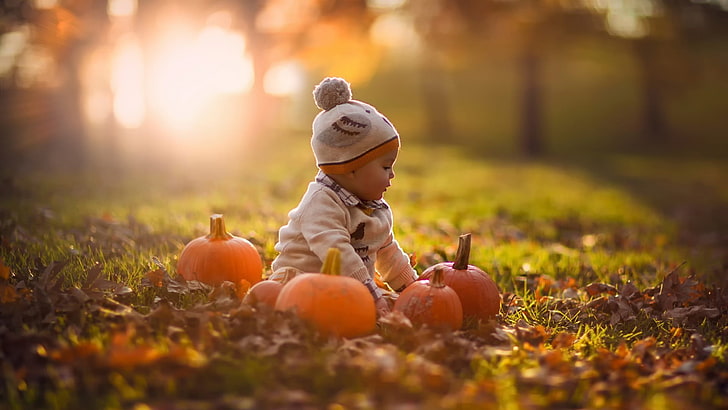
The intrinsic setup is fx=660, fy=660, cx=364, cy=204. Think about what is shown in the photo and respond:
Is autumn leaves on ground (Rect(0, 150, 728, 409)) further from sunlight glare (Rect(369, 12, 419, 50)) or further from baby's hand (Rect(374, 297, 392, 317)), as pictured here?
sunlight glare (Rect(369, 12, 419, 50))

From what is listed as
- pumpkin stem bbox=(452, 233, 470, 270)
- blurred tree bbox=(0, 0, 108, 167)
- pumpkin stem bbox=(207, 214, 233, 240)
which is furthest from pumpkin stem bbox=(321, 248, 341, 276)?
blurred tree bbox=(0, 0, 108, 167)

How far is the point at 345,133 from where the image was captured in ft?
12.4

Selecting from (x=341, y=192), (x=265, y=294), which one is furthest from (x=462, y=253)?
(x=265, y=294)

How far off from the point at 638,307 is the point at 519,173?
1350 centimetres

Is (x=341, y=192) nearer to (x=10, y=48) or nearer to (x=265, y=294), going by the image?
(x=265, y=294)

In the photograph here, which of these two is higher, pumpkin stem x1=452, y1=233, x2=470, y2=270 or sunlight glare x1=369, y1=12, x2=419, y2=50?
sunlight glare x1=369, y1=12, x2=419, y2=50

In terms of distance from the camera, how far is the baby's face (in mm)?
3879

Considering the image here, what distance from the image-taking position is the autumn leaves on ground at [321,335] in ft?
8.64

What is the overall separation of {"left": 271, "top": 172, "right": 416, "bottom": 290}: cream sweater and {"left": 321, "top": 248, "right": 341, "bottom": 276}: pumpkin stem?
12.7 inches

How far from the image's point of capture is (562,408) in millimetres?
2672

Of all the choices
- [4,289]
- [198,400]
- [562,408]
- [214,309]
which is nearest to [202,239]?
[214,309]

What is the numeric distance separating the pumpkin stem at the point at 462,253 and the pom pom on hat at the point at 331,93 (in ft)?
3.58

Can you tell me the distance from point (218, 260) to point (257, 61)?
55.9 ft

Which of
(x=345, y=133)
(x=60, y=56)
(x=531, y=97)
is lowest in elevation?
(x=345, y=133)
